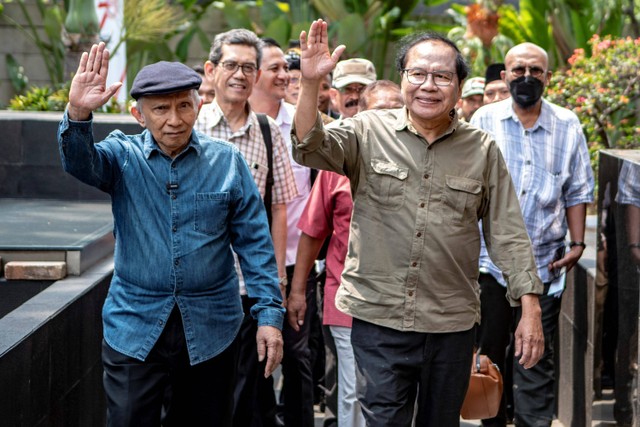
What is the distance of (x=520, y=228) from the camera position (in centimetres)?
488

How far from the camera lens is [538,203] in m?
6.71

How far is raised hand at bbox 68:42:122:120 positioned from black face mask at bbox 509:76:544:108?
125 inches

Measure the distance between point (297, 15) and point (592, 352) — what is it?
43.9ft

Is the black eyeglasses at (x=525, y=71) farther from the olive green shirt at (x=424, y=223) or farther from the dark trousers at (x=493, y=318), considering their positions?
the olive green shirt at (x=424, y=223)

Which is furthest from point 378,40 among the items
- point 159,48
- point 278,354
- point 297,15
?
point 278,354

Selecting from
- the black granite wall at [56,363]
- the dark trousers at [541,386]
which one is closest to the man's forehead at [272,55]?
the black granite wall at [56,363]

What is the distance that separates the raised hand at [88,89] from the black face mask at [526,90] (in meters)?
3.18

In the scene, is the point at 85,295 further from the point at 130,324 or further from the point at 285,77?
the point at 285,77

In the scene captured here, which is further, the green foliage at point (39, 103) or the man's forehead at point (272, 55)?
the green foliage at point (39, 103)

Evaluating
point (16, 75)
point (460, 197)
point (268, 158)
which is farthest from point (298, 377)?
point (16, 75)

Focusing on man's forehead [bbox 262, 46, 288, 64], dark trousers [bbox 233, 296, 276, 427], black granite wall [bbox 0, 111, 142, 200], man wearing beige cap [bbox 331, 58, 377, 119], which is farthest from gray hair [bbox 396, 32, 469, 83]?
black granite wall [bbox 0, 111, 142, 200]

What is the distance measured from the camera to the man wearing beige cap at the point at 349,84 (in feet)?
26.6

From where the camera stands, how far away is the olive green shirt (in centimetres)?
480

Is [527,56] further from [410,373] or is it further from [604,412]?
[410,373]
